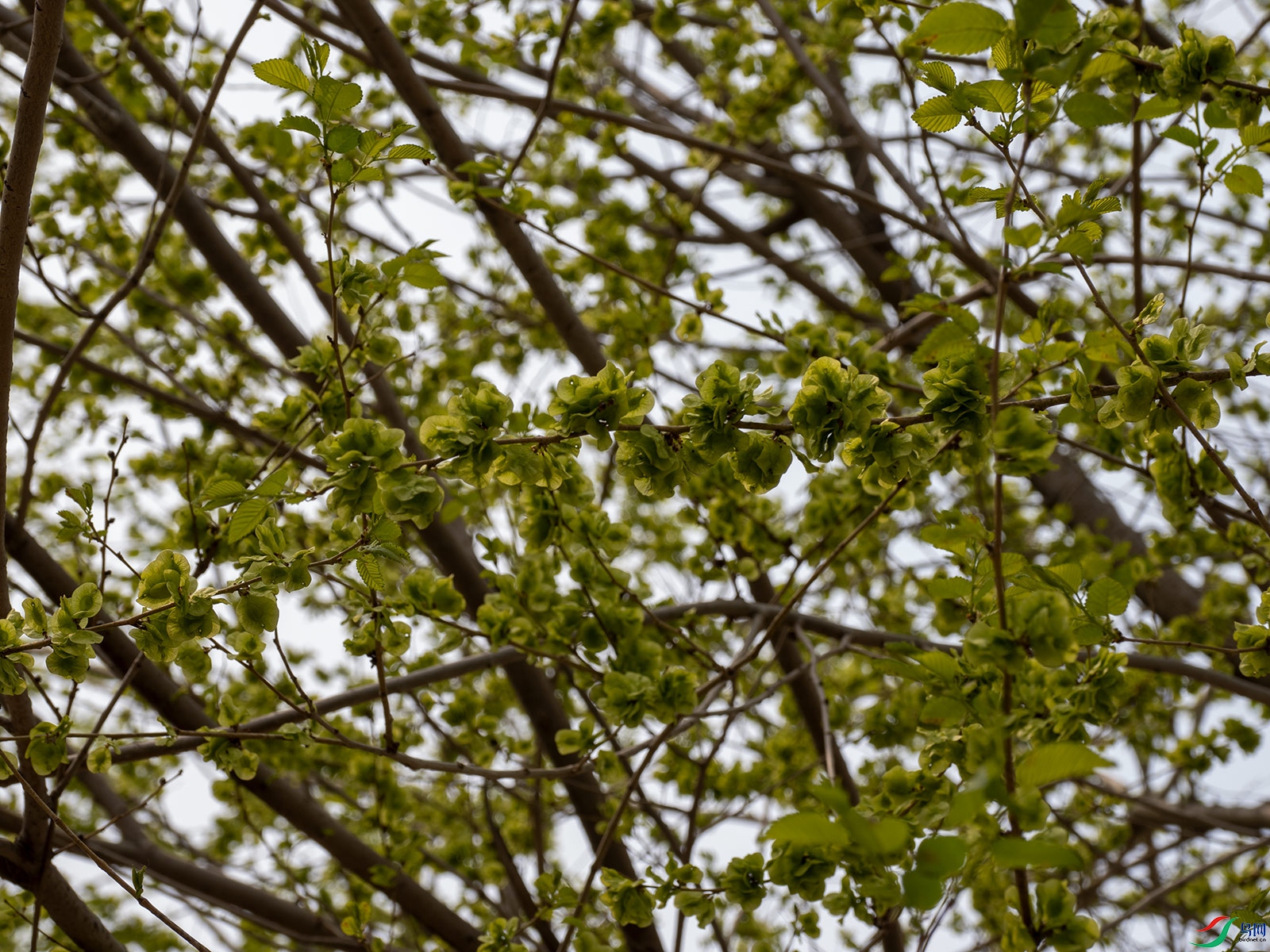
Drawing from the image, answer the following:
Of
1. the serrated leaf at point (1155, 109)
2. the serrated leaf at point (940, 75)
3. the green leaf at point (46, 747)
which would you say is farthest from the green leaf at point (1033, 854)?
the green leaf at point (46, 747)

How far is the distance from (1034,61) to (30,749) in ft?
6.39

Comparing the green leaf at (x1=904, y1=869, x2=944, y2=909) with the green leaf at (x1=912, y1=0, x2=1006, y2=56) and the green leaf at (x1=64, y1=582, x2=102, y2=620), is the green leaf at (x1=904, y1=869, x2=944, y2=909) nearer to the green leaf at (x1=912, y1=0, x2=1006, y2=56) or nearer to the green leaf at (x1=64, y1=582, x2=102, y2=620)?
the green leaf at (x1=912, y1=0, x2=1006, y2=56)

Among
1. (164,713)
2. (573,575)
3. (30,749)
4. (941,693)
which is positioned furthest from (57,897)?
(941,693)

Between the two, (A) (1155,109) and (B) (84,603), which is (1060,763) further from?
(B) (84,603)

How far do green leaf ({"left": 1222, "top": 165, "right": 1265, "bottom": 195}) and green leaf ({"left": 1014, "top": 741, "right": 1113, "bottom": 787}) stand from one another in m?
1.26

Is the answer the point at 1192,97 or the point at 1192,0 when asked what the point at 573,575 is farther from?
the point at 1192,0

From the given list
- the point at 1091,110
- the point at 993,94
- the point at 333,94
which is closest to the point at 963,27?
the point at 993,94

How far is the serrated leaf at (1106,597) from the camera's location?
1.40 m

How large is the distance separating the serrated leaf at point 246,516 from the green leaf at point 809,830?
0.81 m

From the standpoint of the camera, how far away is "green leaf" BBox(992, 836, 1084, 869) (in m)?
0.83

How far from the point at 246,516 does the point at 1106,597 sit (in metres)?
1.31

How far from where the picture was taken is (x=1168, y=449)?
2.04m

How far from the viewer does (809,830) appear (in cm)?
89

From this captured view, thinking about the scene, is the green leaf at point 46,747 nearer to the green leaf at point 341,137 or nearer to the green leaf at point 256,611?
the green leaf at point 256,611
